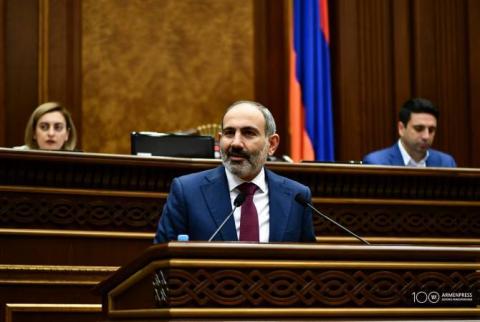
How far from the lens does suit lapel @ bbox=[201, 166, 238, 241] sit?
3473 mm

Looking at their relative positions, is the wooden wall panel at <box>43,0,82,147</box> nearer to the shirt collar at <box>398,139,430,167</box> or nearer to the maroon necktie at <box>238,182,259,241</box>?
the shirt collar at <box>398,139,430,167</box>

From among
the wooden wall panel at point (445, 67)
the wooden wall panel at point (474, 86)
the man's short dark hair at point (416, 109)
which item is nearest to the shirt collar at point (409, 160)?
the man's short dark hair at point (416, 109)

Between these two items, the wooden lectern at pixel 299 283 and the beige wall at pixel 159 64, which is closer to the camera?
the wooden lectern at pixel 299 283

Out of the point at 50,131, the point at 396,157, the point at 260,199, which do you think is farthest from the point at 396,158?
the point at 260,199

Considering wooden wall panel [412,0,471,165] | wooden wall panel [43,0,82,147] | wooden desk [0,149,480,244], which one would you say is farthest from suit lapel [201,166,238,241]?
wooden wall panel [412,0,471,165]

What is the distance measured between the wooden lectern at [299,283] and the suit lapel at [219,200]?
0.64 m

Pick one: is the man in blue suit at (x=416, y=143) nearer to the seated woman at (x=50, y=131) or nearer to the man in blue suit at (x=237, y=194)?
the seated woman at (x=50, y=131)

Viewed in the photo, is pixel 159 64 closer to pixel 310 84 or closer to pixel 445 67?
pixel 310 84

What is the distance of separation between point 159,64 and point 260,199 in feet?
10.7

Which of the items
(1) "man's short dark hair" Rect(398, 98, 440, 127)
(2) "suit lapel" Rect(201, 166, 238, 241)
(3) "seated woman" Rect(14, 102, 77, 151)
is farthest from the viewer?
(1) "man's short dark hair" Rect(398, 98, 440, 127)

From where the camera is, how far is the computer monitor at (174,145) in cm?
479

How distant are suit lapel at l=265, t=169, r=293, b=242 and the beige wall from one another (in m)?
3.08

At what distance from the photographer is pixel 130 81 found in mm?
6715

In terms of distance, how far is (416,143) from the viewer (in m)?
5.86
